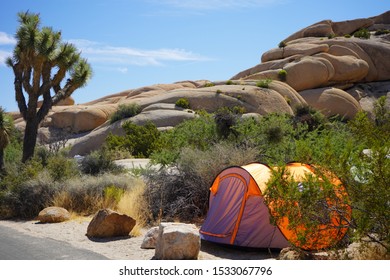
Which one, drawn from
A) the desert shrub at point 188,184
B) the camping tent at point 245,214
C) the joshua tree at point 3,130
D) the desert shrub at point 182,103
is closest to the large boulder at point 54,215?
the desert shrub at point 188,184

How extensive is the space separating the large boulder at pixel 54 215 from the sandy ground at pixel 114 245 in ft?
1.16

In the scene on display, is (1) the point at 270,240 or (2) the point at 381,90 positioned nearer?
(1) the point at 270,240

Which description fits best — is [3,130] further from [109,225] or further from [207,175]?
[109,225]

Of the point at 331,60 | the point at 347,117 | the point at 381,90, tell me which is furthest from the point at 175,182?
the point at 381,90

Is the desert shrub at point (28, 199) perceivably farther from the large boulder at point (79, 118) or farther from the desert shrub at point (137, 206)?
the large boulder at point (79, 118)

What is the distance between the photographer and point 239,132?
17.7 metres

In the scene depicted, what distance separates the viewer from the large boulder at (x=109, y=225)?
36.8 ft

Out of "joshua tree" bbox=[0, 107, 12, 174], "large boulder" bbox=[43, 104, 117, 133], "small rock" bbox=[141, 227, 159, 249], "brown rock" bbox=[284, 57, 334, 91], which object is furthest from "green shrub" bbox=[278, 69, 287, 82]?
"small rock" bbox=[141, 227, 159, 249]

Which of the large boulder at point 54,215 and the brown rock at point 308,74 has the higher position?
the brown rock at point 308,74

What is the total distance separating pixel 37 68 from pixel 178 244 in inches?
671

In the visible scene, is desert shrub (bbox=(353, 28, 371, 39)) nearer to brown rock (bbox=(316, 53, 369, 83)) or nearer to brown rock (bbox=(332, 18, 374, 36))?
brown rock (bbox=(332, 18, 374, 36))

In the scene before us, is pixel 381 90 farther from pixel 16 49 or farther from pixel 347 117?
pixel 16 49

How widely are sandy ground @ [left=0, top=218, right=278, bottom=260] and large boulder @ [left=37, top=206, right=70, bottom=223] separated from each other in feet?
1.16
